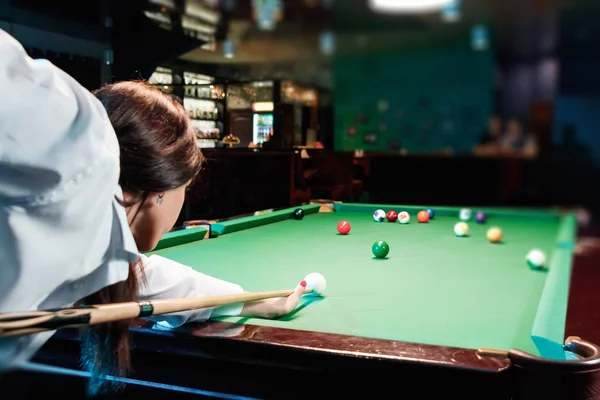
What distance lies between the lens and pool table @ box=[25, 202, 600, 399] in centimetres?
87

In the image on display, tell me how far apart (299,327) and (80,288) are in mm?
439

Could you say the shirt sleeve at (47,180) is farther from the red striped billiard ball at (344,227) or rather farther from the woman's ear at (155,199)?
the red striped billiard ball at (344,227)

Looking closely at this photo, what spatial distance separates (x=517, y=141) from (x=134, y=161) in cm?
128

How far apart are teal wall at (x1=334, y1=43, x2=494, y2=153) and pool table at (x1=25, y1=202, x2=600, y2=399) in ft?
1.69

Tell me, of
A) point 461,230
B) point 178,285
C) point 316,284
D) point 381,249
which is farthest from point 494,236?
point 178,285

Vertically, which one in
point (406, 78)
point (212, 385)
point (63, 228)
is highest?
point (406, 78)

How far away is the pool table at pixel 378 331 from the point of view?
87 cm

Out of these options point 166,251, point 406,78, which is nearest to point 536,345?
point 166,251

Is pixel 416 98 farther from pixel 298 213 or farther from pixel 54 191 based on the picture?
Result: pixel 54 191

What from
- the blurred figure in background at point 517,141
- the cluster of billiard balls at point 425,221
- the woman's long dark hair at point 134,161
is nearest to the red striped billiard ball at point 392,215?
the cluster of billiard balls at point 425,221

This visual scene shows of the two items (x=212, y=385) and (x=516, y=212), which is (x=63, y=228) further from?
(x=516, y=212)

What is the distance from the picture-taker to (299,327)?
42.8 inches

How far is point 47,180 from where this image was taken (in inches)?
27.5

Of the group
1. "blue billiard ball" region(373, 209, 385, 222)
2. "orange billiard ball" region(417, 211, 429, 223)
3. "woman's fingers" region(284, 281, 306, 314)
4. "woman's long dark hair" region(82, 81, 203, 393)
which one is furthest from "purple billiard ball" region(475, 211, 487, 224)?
"woman's long dark hair" region(82, 81, 203, 393)
